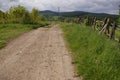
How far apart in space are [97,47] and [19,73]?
3.86 metres

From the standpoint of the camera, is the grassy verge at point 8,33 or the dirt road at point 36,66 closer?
the dirt road at point 36,66

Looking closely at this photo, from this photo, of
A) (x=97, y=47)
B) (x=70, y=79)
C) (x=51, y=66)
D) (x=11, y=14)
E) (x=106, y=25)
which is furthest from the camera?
(x=11, y=14)

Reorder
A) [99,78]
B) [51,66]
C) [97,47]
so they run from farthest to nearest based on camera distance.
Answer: [97,47]
[51,66]
[99,78]

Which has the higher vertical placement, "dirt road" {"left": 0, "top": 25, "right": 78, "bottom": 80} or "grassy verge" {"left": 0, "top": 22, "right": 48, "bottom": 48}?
"dirt road" {"left": 0, "top": 25, "right": 78, "bottom": 80}

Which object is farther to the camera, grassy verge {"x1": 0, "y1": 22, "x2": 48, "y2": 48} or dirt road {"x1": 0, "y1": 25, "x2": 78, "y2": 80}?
grassy verge {"x1": 0, "y1": 22, "x2": 48, "y2": 48}

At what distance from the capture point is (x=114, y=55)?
30.9 feet

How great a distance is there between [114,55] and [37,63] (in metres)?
3.61

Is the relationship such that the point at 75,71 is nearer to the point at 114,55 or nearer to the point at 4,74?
the point at 114,55

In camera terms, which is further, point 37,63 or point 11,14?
point 11,14

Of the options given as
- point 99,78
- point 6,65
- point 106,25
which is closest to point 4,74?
point 6,65

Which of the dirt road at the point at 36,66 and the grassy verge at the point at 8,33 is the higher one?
the dirt road at the point at 36,66

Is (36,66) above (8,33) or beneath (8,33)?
above

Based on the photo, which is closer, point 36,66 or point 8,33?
point 36,66

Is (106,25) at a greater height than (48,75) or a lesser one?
greater
